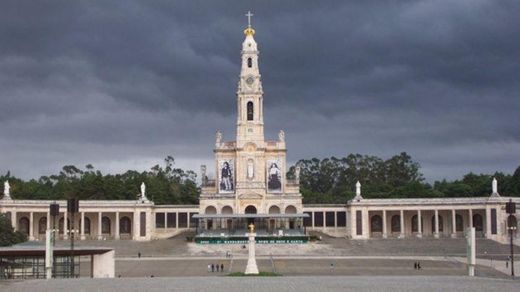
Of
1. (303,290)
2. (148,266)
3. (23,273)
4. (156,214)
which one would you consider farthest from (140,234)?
(303,290)

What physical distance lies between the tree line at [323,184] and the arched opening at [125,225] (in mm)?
7770

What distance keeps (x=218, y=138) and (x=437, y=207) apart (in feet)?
98.9

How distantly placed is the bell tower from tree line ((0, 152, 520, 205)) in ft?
59.7

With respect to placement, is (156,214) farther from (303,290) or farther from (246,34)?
(303,290)

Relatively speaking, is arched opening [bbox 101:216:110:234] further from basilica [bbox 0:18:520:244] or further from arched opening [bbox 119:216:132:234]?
arched opening [bbox 119:216:132:234]

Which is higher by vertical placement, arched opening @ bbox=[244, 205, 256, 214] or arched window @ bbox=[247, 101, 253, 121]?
arched window @ bbox=[247, 101, 253, 121]

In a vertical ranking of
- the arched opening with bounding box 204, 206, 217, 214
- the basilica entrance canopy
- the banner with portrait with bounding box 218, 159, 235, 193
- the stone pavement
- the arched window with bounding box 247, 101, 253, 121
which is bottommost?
the stone pavement

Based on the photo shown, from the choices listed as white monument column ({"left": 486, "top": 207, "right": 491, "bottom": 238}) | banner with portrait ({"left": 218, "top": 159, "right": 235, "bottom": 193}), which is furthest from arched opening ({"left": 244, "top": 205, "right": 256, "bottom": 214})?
white monument column ({"left": 486, "top": 207, "right": 491, "bottom": 238})

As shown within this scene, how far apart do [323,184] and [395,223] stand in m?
46.9

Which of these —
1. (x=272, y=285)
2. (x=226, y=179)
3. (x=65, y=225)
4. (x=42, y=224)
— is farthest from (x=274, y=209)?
(x=272, y=285)

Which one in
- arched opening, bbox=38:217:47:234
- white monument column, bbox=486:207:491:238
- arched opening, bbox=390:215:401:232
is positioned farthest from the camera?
arched opening, bbox=390:215:401:232

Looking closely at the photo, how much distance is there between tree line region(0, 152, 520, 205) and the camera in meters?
118

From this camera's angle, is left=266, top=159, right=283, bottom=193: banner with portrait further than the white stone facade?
Yes

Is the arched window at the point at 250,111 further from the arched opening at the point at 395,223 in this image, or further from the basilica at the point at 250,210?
the arched opening at the point at 395,223
